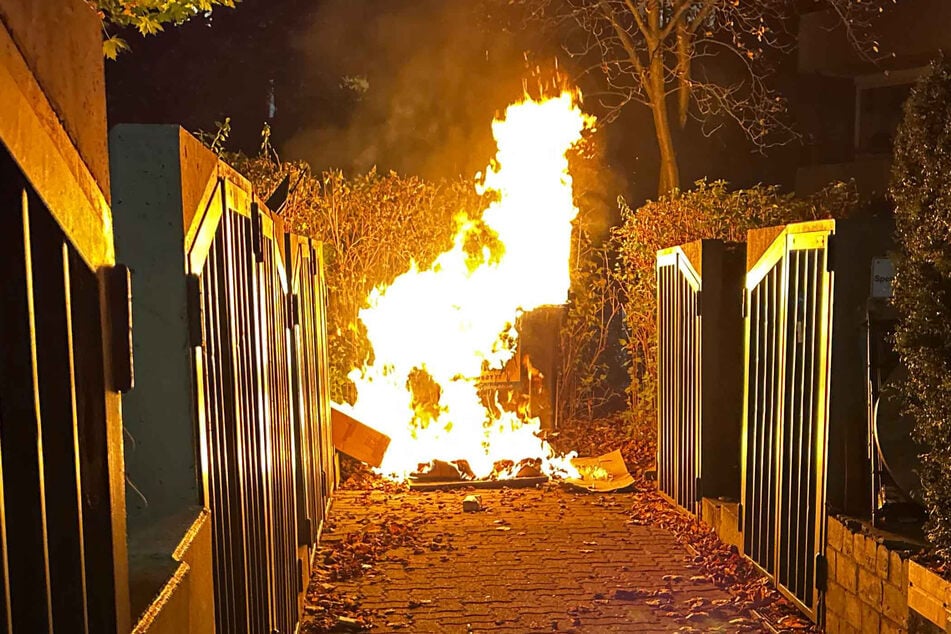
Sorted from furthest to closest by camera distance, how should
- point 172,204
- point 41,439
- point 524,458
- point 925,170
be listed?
point 524,458 → point 925,170 → point 172,204 → point 41,439

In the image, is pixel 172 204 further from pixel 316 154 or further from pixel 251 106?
pixel 251 106

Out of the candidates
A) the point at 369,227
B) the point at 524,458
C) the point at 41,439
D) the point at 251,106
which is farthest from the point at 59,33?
the point at 251,106

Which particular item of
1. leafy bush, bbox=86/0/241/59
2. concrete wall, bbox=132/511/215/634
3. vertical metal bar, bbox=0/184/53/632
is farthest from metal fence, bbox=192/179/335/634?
leafy bush, bbox=86/0/241/59

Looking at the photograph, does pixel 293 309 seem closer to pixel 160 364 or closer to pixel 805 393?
pixel 160 364

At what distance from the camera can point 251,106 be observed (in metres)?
17.7

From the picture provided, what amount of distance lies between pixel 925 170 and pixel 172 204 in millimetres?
3767

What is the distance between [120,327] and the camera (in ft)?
6.02

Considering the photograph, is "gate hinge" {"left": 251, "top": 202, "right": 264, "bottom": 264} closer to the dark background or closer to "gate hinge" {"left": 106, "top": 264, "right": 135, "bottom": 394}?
"gate hinge" {"left": 106, "top": 264, "right": 135, "bottom": 394}

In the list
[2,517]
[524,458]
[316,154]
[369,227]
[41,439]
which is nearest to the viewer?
[2,517]

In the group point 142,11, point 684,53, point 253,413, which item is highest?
point 684,53

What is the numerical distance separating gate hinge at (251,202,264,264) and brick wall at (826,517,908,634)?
163 inches

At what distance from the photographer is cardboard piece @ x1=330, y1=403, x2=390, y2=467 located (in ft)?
34.1

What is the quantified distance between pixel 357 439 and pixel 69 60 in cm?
901

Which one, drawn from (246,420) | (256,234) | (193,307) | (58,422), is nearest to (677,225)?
(256,234)
